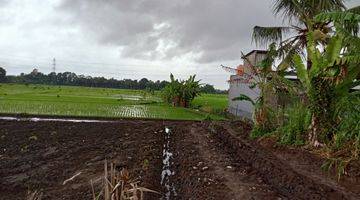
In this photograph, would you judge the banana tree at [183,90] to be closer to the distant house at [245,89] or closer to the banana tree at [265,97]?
the distant house at [245,89]

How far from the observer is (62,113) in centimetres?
2012

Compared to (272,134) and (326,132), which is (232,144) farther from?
(326,132)

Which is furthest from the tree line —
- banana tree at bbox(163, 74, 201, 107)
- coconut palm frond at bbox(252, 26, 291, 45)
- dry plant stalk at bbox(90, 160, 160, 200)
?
dry plant stalk at bbox(90, 160, 160, 200)

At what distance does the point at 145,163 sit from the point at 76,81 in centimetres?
7471

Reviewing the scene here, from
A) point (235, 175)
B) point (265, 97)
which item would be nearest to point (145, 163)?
point (235, 175)

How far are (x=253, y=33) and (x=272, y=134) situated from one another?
5466mm

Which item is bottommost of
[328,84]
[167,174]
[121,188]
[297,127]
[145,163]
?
[167,174]

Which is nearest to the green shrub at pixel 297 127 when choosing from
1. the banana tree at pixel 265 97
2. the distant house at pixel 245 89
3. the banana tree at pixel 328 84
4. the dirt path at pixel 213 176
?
the banana tree at pixel 328 84

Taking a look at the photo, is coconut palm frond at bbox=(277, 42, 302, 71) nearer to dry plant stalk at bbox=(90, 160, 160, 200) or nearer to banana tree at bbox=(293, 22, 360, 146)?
banana tree at bbox=(293, 22, 360, 146)

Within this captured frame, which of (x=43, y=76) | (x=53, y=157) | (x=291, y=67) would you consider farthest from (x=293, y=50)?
(x=43, y=76)

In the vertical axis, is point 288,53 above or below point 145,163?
above

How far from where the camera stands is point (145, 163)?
28.7 ft

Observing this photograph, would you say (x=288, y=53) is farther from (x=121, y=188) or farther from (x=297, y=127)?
(x=121, y=188)

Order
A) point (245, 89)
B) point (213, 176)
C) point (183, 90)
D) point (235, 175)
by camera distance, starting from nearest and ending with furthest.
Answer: point (213, 176) < point (235, 175) < point (245, 89) < point (183, 90)
